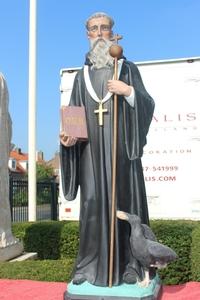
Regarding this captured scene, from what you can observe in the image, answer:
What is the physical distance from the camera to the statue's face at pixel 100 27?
5.09m

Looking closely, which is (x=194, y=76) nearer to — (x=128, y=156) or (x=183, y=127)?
(x=183, y=127)

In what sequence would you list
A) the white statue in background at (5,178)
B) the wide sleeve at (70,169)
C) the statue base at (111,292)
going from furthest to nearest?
1. the white statue in background at (5,178)
2. the wide sleeve at (70,169)
3. the statue base at (111,292)

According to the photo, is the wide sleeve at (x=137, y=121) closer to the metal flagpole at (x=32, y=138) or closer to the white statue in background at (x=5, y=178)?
the white statue in background at (x=5, y=178)

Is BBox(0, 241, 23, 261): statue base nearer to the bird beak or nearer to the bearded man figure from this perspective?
the bearded man figure

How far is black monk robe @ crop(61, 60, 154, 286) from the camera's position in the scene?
4859mm

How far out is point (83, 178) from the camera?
503cm

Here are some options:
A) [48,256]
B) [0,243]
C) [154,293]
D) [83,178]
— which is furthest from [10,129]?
[154,293]

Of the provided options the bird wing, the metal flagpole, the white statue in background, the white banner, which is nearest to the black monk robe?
the bird wing

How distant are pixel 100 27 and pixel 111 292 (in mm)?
2367

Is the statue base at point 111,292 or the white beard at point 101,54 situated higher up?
the white beard at point 101,54

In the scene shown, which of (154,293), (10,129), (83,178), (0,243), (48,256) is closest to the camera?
(154,293)

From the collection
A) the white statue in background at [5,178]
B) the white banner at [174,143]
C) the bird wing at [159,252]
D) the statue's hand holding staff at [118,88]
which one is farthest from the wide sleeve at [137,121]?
the white banner at [174,143]

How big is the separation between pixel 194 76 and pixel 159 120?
1.02m

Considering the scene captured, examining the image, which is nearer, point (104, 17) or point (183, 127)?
point (104, 17)
